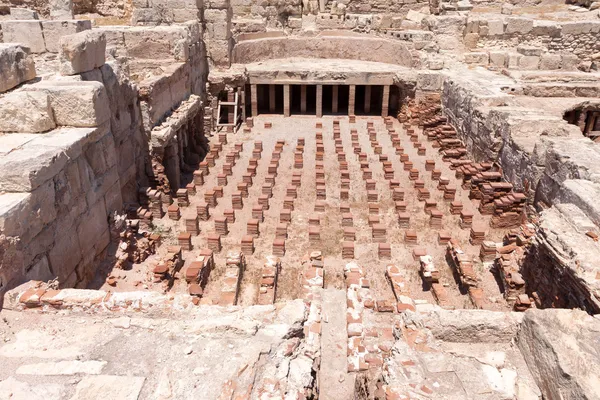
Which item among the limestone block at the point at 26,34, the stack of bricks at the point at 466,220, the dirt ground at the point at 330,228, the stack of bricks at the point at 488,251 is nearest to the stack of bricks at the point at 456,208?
the dirt ground at the point at 330,228

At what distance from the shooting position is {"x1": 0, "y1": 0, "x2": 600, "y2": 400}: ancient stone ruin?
4.11 meters

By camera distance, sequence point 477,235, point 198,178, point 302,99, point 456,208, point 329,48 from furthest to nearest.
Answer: point 329,48, point 302,99, point 198,178, point 456,208, point 477,235

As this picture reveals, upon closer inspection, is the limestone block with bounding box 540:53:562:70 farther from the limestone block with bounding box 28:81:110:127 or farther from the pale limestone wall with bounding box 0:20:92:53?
the limestone block with bounding box 28:81:110:127

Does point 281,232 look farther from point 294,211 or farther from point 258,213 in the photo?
point 294,211

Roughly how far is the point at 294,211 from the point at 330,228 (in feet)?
3.90

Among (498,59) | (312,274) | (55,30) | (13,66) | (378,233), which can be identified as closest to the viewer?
(13,66)

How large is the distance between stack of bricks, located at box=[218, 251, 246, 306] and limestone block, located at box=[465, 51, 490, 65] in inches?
568

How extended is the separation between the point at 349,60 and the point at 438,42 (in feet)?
13.0

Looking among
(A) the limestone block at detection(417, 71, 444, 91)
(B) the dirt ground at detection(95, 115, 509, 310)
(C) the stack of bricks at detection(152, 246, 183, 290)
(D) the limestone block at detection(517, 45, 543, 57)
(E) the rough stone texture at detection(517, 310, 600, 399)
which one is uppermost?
(D) the limestone block at detection(517, 45, 543, 57)

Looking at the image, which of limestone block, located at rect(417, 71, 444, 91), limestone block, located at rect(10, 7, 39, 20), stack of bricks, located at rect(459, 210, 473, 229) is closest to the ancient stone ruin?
limestone block, located at rect(417, 71, 444, 91)

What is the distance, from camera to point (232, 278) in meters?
7.83

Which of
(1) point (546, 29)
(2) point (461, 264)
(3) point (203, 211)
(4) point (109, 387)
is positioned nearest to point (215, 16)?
(3) point (203, 211)

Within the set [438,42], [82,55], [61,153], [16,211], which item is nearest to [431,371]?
[16,211]

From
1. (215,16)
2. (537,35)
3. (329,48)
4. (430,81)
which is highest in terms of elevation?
(215,16)
